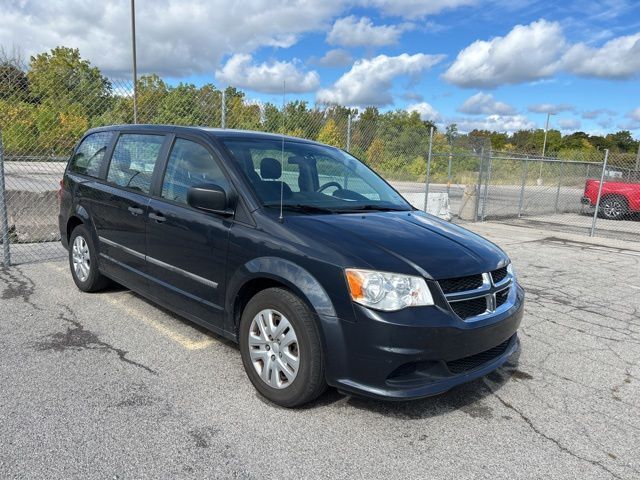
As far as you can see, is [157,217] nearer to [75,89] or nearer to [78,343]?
[78,343]

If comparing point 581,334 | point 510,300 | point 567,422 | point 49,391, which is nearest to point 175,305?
point 49,391

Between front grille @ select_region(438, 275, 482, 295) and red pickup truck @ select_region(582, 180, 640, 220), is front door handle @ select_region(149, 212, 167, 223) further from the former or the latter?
red pickup truck @ select_region(582, 180, 640, 220)

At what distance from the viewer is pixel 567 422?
3.17 metres

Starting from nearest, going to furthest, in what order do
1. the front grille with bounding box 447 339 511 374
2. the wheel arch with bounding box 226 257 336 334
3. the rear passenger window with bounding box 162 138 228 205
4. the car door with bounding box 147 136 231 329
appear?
the wheel arch with bounding box 226 257 336 334, the front grille with bounding box 447 339 511 374, the car door with bounding box 147 136 231 329, the rear passenger window with bounding box 162 138 228 205

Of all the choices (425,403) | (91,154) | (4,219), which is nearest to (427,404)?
(425,403)

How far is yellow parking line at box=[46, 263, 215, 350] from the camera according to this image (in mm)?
4094

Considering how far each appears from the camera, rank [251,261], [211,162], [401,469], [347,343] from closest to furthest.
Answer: [401,469] < [347,343] < [251,261] < [211,162]

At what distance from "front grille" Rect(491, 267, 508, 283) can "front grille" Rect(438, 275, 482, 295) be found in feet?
0.63

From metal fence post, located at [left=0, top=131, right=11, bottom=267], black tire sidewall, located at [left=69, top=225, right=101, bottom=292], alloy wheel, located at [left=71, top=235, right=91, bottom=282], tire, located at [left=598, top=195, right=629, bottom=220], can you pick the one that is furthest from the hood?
tire, located at [left=598, top=195, right=629, bottom=220]

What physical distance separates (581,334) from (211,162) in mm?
3829

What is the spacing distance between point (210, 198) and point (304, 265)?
83 cm

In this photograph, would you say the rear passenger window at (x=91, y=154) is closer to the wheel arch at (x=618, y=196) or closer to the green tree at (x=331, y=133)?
the green tree at (x=331, y=133)

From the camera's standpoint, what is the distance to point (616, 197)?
52.6ft

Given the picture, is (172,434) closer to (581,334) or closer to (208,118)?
(581,334)
